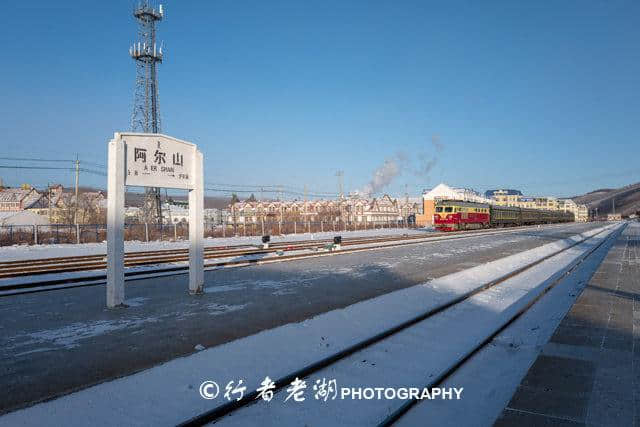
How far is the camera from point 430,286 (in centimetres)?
1145

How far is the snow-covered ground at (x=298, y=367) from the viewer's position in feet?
13.8

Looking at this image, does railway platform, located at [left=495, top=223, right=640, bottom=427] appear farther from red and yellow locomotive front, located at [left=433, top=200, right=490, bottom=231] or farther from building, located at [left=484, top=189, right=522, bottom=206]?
building, located at [left=484, top=189, right=522, bottom=206]

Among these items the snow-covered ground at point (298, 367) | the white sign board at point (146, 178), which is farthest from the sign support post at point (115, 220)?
the snow-covered ground at point (298, 367)

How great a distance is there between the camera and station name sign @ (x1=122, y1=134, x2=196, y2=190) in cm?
928

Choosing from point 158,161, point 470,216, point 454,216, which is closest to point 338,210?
point 470,216

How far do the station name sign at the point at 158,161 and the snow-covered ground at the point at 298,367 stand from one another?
15.1 feet

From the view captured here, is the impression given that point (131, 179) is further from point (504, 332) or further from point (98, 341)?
point (504, 332)

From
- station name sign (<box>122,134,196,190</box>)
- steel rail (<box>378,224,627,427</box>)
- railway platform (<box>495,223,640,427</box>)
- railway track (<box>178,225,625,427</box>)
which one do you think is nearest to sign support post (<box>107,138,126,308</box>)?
station name sign (<box>122,134,196,190</box>)

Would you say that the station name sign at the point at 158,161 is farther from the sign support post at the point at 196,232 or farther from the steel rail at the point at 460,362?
the steel rail at the point at 460,362

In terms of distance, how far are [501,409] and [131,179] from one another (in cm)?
783

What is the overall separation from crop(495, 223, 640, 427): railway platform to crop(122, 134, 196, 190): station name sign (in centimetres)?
786

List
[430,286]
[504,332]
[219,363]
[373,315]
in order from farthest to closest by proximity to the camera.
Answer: [430,286], [373,315], [504,332], [219,363]

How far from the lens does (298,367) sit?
17.7 ft

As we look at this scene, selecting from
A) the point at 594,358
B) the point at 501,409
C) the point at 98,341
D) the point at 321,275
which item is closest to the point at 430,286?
the point at 321,275
